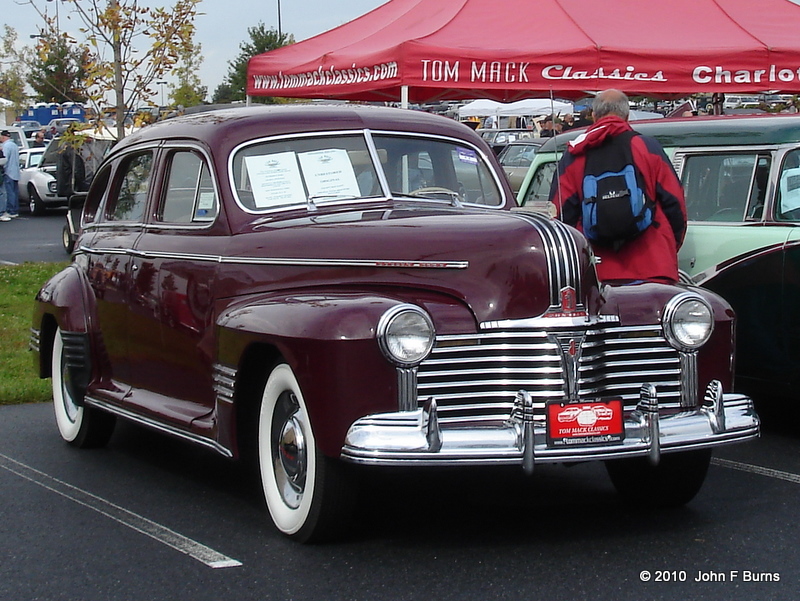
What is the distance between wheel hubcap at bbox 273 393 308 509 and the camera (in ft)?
16.3

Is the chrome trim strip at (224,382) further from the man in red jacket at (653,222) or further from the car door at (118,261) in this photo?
the man in red jacket at (653,222)

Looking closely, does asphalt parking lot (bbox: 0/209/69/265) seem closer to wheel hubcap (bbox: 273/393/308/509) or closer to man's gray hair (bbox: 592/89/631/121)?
man's gray hair (bbox: 592/89/631/121)

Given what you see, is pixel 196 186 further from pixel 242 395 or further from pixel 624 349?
pixel 624 349

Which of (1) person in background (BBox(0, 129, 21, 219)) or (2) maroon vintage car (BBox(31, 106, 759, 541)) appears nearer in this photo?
(2) maroon vintage car (BBox(31, 106, 759, 541))

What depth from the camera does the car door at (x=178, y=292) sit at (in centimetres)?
569

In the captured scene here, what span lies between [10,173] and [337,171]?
75.6ft

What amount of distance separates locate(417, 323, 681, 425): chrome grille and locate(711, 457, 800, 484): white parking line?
5.19 feet

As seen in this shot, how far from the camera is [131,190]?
6930 millimetres

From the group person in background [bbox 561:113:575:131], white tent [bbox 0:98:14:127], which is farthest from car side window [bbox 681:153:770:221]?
white tent [bbox 0:98:14:127]

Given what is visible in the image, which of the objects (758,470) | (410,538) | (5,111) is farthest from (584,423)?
(5,111)

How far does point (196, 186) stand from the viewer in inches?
240

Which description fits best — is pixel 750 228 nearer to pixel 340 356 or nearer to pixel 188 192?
pixel 188 192

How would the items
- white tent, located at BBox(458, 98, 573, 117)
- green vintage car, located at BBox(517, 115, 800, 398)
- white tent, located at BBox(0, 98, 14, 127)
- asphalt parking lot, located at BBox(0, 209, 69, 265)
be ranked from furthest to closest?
white tent, located at BBox(0, 98, 14, 127)
white tent, located at BBox(458, 98, 573, 117)
asphalt parking lot, located at BBox(0, 209, 69, 265)
green vintage car, located at BBox(517, 115, 800, 398)

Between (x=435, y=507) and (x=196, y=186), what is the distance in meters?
1.93
